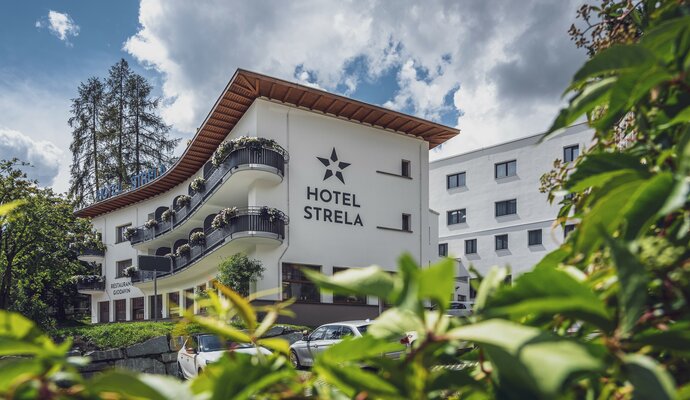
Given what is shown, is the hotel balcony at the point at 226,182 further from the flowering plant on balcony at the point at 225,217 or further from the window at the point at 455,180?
the window at the point at 455,180

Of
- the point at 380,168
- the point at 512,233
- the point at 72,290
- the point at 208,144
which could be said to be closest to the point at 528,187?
the point at 512,233

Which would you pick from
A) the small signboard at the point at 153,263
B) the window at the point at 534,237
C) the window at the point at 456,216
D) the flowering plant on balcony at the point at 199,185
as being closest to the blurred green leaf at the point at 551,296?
the flowering plant on balcony at the point at 199,185

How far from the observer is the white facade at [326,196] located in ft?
71.4

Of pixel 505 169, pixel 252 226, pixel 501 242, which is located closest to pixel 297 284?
pixel 252 226

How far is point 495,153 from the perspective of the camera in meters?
35.9

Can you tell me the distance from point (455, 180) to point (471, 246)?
486 centimetres

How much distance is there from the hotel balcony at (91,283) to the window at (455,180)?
24.4 meters

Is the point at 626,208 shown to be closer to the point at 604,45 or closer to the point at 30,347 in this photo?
the point at 30,347

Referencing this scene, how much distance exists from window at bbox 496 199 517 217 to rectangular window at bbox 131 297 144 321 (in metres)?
23.6

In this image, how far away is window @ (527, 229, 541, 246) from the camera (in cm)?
3372

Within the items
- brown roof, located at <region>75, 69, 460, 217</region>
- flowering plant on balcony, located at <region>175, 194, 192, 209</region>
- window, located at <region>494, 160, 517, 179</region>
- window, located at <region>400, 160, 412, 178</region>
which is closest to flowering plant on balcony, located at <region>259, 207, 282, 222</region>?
brown roof, located at <region>75, 69, 460, 217</region>

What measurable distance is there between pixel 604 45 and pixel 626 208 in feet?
4.45

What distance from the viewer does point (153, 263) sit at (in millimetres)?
24953

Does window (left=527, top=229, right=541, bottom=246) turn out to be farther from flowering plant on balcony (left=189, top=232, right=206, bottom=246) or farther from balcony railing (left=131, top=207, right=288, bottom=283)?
flowering plant on balcony (left=189, top=232, right=206, bottom=246)
